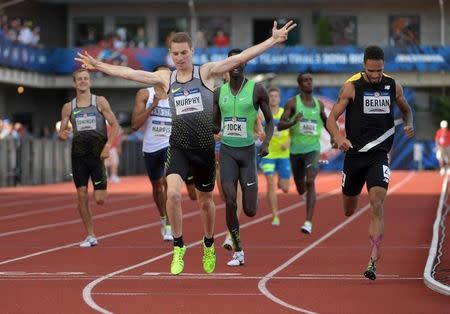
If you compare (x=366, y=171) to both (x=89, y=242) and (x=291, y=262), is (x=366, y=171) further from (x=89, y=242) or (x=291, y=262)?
(x=89, y=242)

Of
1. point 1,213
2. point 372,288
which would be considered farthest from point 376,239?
point 1,213

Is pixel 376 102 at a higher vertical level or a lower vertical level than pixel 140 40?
lower

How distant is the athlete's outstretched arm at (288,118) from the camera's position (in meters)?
18.7

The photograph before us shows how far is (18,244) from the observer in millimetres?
17750

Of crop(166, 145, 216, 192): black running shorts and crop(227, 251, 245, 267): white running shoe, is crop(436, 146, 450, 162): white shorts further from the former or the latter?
crop(166, 145, 216, 192): black running shorts

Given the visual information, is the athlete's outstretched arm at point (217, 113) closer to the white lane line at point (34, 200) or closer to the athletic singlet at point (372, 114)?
the athletic singlet at point (372, 114)

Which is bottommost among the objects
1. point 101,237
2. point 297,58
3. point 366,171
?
point 101,237

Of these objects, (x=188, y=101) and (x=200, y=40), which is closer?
(x=188, y=101)

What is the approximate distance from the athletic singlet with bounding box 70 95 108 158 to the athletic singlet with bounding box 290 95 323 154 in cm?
366

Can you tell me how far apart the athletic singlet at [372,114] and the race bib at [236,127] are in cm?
218

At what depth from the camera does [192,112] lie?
41.7 feet

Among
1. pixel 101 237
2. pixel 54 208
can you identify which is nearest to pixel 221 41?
pixel 54 208

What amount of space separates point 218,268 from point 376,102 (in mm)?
2453

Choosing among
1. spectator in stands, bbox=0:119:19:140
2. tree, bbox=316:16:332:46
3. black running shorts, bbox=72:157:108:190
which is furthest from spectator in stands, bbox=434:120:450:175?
black running shorts, bbox=72:157:108:190
